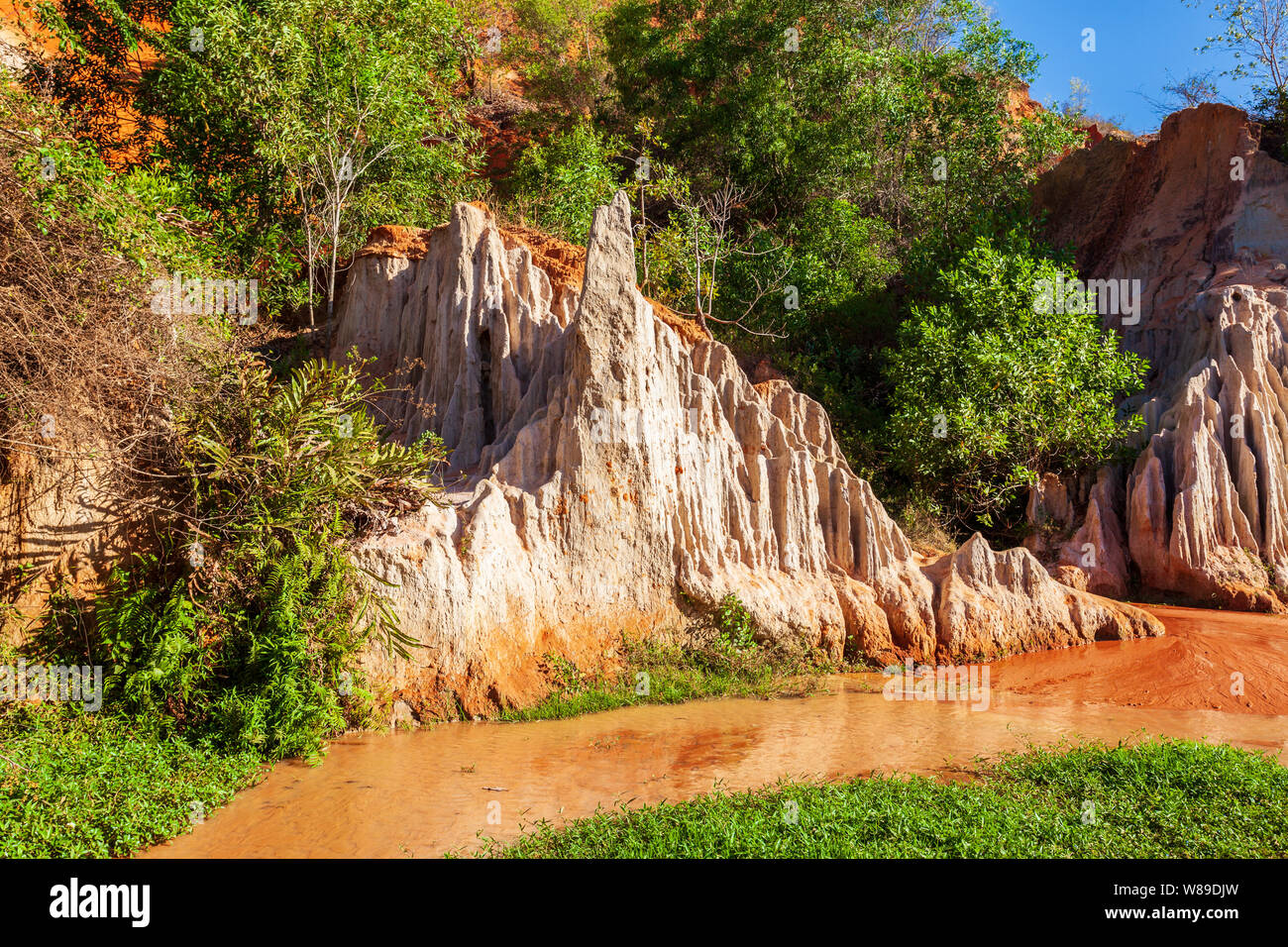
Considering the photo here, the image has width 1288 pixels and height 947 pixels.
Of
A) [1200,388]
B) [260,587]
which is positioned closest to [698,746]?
[260,587]

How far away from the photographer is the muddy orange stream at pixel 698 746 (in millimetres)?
6078

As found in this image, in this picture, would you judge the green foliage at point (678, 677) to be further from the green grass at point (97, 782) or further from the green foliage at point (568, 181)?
the green foliage at point (568, 181)

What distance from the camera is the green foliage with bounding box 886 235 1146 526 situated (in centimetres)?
1514

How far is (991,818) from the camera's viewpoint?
5727 mm

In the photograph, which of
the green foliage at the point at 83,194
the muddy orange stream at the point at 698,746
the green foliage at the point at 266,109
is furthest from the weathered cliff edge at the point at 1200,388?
the green foliage at the point at 83,194

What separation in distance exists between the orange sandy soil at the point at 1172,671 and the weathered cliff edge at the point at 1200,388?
2.40 meters

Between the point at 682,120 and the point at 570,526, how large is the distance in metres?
17.5

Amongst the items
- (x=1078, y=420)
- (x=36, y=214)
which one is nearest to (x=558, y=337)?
(x=36, y=214)

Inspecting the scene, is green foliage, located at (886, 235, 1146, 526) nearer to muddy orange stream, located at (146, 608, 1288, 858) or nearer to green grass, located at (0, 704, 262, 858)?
muddy orange stream, located at (146, 608, 1288, 858)

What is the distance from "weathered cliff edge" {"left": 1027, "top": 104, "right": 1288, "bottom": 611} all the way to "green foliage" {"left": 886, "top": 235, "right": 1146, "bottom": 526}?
2.32 feet

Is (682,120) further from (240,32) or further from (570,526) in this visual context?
(570,526)

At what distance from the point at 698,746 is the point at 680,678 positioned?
166 centimetres

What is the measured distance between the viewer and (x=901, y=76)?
22844mm

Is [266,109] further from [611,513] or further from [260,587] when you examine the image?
[260,587]
